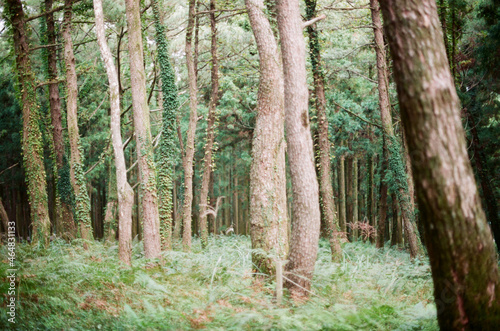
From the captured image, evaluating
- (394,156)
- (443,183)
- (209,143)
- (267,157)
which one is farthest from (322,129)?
(443,183)

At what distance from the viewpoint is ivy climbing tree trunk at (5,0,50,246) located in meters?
12.7

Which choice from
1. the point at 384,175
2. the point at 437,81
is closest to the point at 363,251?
the point at 384,175

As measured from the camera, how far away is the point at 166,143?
12.9 metres

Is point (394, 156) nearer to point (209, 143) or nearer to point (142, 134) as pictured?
point (209, 143)

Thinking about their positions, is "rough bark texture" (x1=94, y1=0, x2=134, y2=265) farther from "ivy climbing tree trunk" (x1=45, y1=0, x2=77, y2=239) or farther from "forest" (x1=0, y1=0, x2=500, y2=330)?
"ivy climbing tree trunk" (x1=45, y1=0, x2=77, y2=239)

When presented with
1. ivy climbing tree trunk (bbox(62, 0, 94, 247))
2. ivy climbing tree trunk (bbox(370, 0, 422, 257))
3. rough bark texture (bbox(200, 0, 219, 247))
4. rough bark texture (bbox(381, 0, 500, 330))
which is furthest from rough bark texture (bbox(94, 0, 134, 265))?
ivy climbing tree trunk (bbox(370, 0, 422, 257))

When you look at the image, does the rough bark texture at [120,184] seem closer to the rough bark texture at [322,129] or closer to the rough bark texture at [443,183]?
the rough bark texture at [322,129]

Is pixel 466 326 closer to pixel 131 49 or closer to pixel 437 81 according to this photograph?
pixel 437 81

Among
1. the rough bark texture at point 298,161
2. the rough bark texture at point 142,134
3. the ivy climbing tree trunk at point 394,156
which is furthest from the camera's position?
the ivy climbing tree trunk at point 394,156

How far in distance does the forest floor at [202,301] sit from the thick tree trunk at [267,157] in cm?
77

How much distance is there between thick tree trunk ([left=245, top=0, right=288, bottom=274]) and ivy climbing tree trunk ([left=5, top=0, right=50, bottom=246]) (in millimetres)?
8453

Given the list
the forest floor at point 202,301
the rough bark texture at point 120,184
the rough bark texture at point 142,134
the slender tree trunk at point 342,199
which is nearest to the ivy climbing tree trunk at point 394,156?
the forest floor at point 202,301

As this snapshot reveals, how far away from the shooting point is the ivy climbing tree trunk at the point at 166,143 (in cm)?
1280

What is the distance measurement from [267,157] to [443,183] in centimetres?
440
